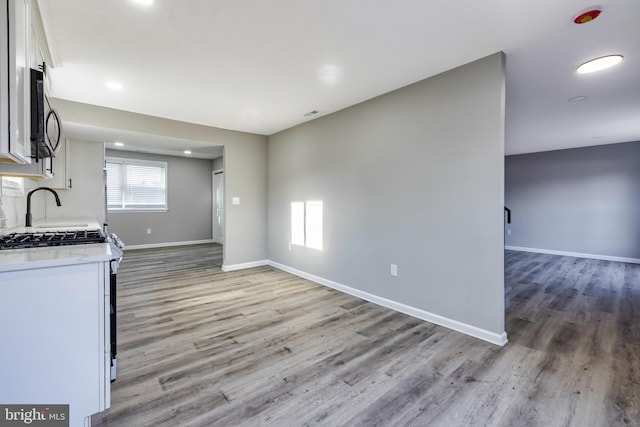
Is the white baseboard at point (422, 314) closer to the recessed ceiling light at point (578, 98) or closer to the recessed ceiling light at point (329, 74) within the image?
the recessed ceiling light at point (329, 74)

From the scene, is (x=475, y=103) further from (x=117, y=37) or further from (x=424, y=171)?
(x=117, y=37)

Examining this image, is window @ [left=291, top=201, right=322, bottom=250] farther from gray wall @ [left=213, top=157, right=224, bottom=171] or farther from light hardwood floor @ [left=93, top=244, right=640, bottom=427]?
gray wall @ [left=213, top=157, right=224, bottom=171]

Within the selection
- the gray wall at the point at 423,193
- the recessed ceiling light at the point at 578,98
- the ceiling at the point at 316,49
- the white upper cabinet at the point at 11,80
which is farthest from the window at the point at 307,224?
the recessed ceiling light at the point at 578,98

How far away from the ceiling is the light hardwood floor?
2.49 m

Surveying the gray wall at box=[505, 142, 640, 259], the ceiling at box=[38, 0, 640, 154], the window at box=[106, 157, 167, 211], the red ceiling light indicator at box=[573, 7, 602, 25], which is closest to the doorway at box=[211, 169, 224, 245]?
the window at box=[106, 157, 167, 211]

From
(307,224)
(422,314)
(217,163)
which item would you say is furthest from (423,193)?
(217,163)

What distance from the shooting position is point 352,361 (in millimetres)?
2244

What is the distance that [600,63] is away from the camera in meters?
2.61

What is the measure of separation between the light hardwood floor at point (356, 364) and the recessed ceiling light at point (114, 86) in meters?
2.48

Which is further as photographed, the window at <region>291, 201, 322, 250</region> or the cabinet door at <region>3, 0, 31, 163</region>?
the window at <region>291, 201, 322, 250</region>

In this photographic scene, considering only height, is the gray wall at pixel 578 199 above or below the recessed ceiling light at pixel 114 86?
below

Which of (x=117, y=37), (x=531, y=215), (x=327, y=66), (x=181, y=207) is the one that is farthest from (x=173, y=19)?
(x=531, y=215)

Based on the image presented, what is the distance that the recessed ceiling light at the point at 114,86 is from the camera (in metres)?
3.10

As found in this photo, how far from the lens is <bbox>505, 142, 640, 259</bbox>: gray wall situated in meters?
5.84
